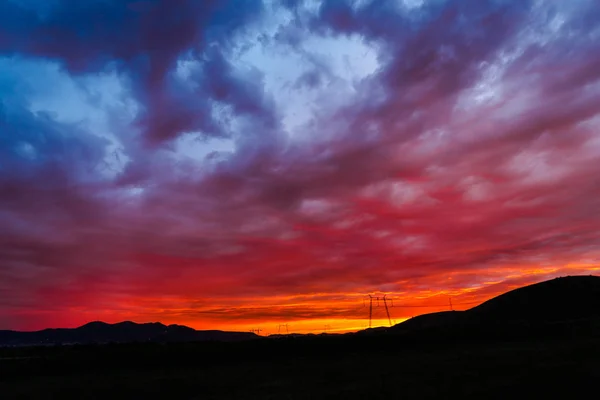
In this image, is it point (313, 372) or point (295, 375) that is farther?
point (313, 372)

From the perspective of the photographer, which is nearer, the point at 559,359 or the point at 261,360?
the point at 559,359

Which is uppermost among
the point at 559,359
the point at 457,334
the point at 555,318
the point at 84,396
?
the point at 555,318

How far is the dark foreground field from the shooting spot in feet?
125

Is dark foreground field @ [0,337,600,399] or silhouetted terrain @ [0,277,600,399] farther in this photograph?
silhouetted terrain @ [0,277,600,399]

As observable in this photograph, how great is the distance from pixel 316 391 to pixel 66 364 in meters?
51.1

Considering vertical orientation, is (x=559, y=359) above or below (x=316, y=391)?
above

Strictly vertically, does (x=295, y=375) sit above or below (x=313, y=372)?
below

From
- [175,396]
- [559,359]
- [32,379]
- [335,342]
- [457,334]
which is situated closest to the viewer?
[175,396]

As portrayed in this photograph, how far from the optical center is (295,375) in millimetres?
52125

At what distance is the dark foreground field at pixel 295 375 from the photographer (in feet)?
125

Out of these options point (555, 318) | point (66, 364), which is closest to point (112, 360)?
point (66, 364)

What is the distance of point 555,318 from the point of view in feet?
556

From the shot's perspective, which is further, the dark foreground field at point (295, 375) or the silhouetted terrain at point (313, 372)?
the silhouetted terrain at point (313, 372)

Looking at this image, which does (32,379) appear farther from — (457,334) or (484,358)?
(457,334)
